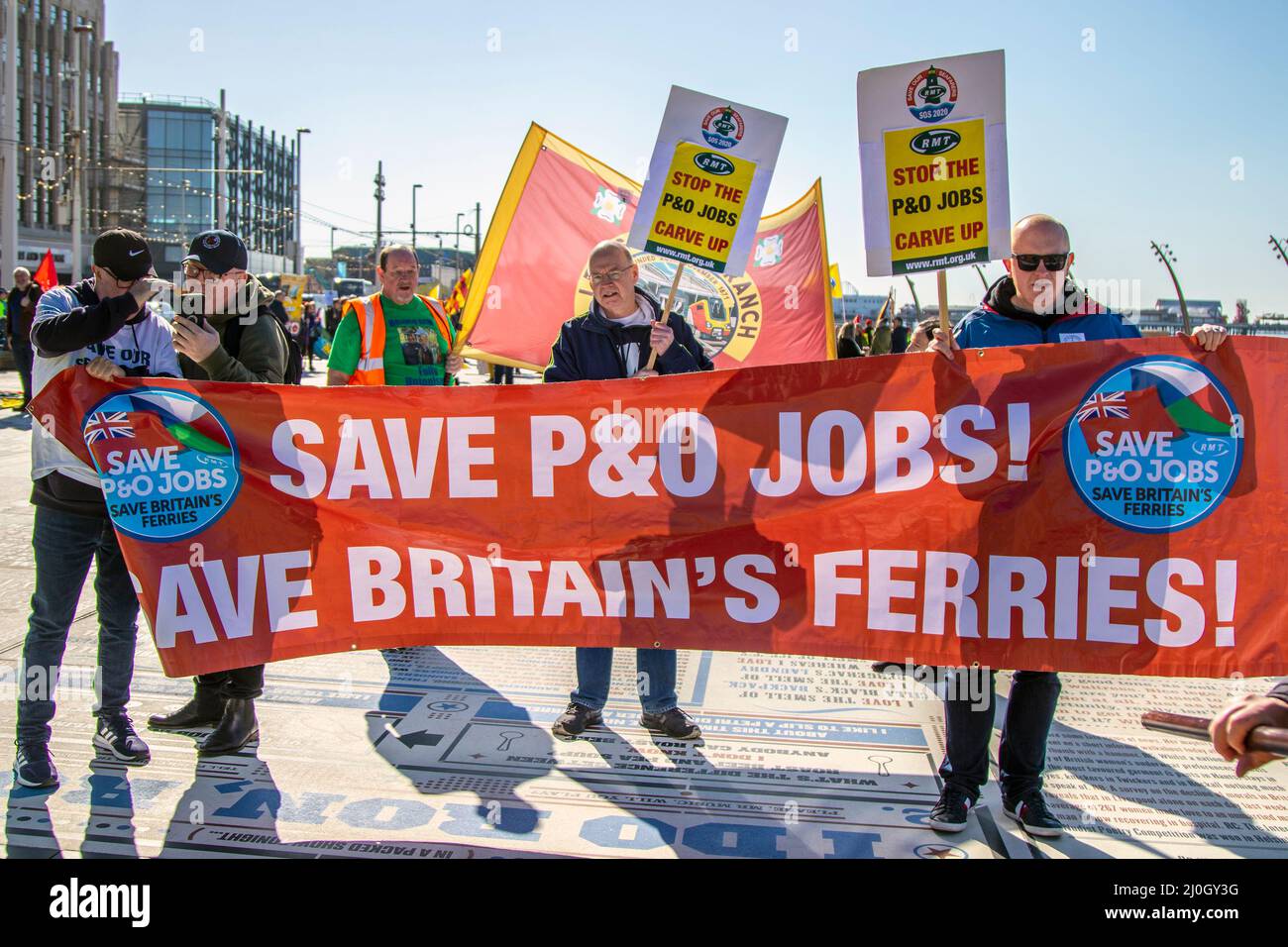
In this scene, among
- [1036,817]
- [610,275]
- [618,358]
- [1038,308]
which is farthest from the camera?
[618,358]

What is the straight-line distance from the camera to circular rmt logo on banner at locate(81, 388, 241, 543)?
3680mm

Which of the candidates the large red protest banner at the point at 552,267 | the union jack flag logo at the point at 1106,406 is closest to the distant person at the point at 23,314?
the large red protest banner at the point at 552,267

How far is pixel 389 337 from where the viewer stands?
5266mm

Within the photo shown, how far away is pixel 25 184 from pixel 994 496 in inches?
2749

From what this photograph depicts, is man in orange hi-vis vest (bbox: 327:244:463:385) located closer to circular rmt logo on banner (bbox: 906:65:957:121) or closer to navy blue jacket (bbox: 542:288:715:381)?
navy blue jacket (bbox: 542:288:715:381)

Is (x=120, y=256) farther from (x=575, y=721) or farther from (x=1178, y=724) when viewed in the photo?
(x=1178, y=724)

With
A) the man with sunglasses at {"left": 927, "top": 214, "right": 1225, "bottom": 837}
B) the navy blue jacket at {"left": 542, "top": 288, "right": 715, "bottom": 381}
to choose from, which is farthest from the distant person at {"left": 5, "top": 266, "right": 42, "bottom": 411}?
the man with sunglasses at {"left": 927, "top": 214, "right": 1225, "bottom": 837}

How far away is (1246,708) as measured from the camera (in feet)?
6.77

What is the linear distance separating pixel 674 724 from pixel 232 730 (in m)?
1.67

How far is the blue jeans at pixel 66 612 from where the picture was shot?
3600 millimetres

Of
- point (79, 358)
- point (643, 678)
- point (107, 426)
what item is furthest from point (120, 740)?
point (643, 678)

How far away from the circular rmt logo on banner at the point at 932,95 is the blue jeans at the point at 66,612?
324 cm
